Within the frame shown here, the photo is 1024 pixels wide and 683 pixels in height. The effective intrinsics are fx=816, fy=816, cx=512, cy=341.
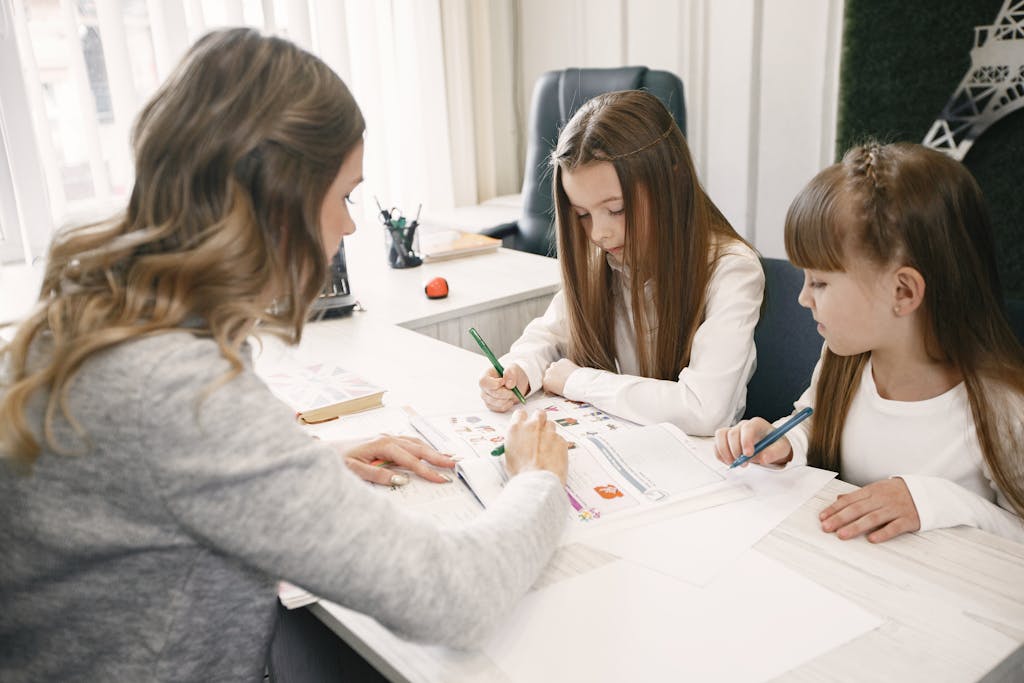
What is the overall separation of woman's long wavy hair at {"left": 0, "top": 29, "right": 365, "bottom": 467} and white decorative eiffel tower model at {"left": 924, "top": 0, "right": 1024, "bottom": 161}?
2.01 meters

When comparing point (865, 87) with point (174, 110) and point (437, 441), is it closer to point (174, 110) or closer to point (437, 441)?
point (437, 441)

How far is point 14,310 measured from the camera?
82.2 inches

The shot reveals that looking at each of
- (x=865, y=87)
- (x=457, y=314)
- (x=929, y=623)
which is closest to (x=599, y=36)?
(x=865, y=87)

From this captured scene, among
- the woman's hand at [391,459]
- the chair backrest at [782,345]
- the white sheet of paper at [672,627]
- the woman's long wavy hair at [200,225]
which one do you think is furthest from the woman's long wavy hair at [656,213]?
the woman's long wavy hair at [200,225]

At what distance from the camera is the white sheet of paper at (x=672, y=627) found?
713mm

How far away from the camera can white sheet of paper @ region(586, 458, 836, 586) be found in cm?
87

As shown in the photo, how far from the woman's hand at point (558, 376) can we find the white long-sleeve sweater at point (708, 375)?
2 centimetres

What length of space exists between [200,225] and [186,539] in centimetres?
26

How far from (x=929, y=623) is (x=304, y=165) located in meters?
0.70

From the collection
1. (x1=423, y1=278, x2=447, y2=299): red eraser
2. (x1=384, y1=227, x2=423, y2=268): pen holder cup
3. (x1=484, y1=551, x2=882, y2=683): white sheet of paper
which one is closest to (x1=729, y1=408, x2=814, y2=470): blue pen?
(x1=484, y1=551, x2=882, y2=683): white sheet of paper

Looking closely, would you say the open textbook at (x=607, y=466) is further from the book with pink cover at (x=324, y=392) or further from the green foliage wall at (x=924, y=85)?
the green foliage wall at (x=924, y=85)

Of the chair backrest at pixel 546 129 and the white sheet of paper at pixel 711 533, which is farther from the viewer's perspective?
the chair backrest at pixel 546 129

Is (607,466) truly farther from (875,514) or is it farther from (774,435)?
(875,514)

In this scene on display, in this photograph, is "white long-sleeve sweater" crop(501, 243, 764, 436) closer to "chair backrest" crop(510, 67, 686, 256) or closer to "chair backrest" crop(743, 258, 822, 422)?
"chair backrest" crop(743, 258, 822, 422)
